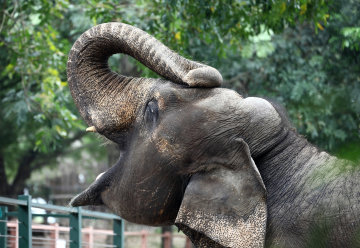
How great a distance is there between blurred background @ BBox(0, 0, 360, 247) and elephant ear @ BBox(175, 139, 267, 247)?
0.42 meters

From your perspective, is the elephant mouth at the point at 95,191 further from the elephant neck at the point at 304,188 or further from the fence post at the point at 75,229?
the fence post at the point at 75,229

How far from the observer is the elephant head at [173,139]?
294 centimetres

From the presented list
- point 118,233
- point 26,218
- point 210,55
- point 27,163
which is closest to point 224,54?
point 118,233

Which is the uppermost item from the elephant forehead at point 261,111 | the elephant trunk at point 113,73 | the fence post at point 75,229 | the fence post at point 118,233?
the elephant trunk at point 113,73

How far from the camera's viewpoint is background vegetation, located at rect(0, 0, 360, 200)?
586 cm

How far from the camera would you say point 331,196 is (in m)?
2.80

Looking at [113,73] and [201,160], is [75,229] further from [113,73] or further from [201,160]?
[201,160]

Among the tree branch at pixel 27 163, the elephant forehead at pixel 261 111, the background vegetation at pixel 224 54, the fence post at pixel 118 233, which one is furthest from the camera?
the tree branch at pixel 27 163

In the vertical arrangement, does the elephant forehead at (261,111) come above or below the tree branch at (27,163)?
above

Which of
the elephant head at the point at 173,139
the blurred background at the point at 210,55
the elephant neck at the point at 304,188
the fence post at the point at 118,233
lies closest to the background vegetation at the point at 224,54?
the blurred background at the point at 210,55

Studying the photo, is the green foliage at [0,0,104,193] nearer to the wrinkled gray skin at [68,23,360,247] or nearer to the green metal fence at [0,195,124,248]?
the green metal fence at [0,195,124,248]

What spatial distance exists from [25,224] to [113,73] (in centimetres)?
187

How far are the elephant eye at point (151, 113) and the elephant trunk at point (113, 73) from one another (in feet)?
0.20

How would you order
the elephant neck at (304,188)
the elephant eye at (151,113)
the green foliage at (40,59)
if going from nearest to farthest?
the elephant neck at (304,188) → the elephant eye at (151,113) → the green foliage at (40,59)
